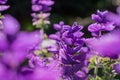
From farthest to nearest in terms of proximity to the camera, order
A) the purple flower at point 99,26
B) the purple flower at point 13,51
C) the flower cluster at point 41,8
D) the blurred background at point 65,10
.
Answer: the blurred background at point 65,10
the flower cluster at point 41,8
the purple flower at point 99,26
the purple flower at point 13,51

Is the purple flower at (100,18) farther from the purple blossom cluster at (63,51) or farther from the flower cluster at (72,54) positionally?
the flower cluster at (72,54)

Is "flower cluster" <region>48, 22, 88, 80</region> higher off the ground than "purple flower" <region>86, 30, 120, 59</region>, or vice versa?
"purple flower" <region>86, 30, 120, 59</region>

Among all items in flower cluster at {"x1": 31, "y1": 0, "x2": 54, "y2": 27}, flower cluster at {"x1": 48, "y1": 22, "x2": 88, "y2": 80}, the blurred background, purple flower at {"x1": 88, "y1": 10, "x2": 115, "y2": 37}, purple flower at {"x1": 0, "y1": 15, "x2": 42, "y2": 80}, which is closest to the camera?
purple flower at {"x1": 0, "y1": 15, "x2": 42, "y2": 80}

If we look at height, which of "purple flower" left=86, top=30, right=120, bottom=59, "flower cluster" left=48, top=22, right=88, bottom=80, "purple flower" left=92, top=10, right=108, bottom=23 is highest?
"purple flower" left=86, top=30, right=120, bottom=59

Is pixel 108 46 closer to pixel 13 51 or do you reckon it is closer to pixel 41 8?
pixel 13 51

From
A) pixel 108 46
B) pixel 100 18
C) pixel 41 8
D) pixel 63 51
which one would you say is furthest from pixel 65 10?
pixel 108 46

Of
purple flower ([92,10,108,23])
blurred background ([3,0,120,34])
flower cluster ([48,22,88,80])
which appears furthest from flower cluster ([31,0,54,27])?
blurred background ([3,0,120,34])

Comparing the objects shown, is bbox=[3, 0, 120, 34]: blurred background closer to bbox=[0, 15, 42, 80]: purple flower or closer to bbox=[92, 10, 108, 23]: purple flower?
bbox=[92, 10, 108, 23]: purple flower

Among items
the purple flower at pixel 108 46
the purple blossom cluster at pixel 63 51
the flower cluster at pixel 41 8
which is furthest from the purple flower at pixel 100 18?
the flower cluster at pixel 41 8

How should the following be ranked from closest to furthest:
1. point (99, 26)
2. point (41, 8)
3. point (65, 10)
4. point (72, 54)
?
point (72, 54) → point (99, 26) → point (41, 8) → point (65, 10)
